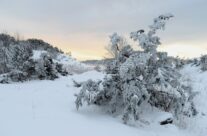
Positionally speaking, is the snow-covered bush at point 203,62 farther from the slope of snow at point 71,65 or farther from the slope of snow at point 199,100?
the slope of snow at point 71,65

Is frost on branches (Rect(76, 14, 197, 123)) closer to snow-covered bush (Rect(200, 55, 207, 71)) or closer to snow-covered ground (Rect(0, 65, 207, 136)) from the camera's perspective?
snow-covered ground (Rect(0, 65, 207, 136))

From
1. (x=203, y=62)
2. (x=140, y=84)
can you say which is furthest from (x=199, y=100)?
(x=203, y=62)

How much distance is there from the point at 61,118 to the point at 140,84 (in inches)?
77.0

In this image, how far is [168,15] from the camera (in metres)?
9.54

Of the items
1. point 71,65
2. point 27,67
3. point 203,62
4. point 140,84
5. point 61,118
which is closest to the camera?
point 61,118

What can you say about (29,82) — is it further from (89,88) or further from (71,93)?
(89,88)

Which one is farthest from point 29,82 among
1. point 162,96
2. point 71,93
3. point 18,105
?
point 162,96

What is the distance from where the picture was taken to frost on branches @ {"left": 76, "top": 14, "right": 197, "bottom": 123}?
9391mm

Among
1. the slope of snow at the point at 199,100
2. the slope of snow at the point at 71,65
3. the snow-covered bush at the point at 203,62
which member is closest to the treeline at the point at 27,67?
the slope of snow at the point at 71,65

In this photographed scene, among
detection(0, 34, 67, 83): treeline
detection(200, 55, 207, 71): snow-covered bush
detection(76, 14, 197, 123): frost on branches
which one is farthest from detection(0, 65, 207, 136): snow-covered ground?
detection(200, 55, 207, 71): snow-covered bush

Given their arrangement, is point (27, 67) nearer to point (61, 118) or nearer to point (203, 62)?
point (61, 118)

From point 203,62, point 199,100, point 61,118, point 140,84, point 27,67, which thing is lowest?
point 61,118

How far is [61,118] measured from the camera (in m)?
8.63

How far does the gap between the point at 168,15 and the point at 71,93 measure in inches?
127
